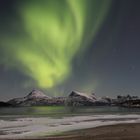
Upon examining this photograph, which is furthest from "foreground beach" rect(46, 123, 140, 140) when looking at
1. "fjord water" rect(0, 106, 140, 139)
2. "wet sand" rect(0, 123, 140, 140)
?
"fjord water" rect(0, 106, 140, 139)

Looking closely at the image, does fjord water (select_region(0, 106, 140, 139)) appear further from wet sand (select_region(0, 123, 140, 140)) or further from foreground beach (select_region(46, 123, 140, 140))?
foreground beach (select_region(46, 123, 140, 140))

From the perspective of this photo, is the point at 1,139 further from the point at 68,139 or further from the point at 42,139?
the point at 68,139

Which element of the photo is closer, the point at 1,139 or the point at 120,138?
the point at 120,138

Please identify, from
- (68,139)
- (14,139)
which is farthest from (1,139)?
(68,139)

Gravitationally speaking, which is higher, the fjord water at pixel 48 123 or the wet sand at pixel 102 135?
the fjord water at pixel 48 123

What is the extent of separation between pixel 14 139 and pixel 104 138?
23.7 feet

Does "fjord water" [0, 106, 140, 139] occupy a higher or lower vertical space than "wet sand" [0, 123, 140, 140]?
higher

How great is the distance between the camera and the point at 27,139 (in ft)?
74.3

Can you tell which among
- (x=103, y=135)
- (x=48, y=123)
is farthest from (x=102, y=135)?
(x=48, y=123)

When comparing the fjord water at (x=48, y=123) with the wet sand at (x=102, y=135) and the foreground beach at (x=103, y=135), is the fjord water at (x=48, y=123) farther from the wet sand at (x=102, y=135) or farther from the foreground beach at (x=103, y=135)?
the foreground beach at (x=103, y=135)

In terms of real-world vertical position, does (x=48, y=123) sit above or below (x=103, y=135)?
above

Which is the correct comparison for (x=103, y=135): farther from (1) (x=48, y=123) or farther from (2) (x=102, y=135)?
(1) (x=48, y=123)

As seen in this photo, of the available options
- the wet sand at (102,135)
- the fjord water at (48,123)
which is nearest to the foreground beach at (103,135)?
the wet sand at (102,135)

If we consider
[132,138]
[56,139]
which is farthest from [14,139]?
[132,138]
